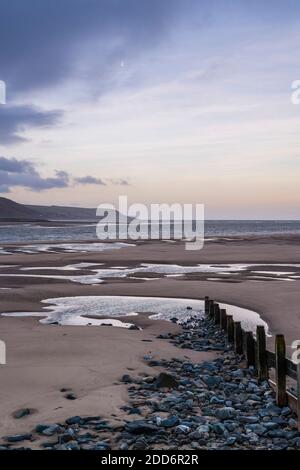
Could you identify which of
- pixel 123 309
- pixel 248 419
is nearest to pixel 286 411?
pixel 248 419

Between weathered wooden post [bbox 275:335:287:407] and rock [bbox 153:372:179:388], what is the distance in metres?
2.22

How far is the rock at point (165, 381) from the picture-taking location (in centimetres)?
1106

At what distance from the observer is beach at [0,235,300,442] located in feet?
32.8

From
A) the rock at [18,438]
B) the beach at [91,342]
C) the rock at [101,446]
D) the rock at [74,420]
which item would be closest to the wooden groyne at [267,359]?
the beach at [91,342]

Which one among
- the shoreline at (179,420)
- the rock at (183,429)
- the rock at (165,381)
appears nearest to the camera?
the shoreline at (179,420)

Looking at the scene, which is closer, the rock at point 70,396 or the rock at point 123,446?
the rock at point 123,446

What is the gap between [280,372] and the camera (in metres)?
10.1

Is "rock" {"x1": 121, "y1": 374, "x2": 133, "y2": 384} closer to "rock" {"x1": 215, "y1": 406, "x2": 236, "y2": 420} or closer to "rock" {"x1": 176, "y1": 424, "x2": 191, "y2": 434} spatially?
"rock" {"x1": 215, "y1": 406, "x2": 236, "y2": 420}

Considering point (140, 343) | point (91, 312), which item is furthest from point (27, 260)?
point (140, 343)

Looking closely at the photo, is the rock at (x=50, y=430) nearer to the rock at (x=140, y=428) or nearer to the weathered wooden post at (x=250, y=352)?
the rock at (x=140, y=428)

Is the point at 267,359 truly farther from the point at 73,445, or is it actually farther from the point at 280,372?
the point at 73,445

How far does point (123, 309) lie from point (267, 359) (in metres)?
11.3

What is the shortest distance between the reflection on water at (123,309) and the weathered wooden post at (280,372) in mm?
8342

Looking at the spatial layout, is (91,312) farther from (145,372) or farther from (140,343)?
(145,372)
